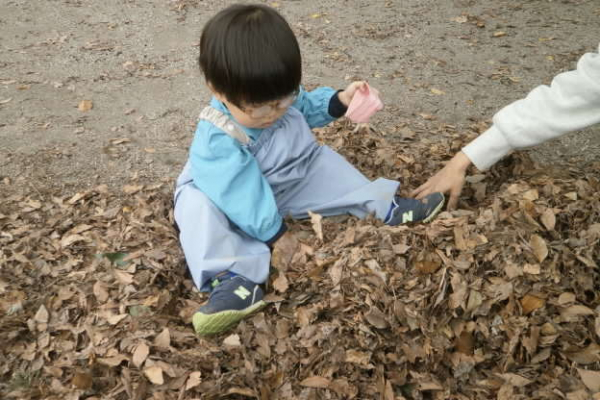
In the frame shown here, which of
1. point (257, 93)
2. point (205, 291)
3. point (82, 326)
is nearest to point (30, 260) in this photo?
point (82, 326)

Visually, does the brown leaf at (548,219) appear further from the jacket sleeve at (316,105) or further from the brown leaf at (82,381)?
the brown leaf at (82,381)

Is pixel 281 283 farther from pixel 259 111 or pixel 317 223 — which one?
pixel 259 111

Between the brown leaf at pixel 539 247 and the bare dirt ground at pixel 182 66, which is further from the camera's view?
the bare dirt ground at pixel 182 66

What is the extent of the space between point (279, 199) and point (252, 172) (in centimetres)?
36

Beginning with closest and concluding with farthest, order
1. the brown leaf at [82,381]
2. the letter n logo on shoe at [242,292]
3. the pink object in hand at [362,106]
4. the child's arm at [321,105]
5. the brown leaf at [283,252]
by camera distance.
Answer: the brown leaf at [82,381] → the letter n logo on shoe at [242,292] → the brown leaf at [283,252] → the pink object in hand at [362,106] → the child's arm at [321,105]

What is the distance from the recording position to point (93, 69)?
467cm

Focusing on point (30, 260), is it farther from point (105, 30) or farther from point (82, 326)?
point (105, 30)

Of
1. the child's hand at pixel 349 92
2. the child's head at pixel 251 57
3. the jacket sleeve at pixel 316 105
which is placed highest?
the child's head at pixel 251 57

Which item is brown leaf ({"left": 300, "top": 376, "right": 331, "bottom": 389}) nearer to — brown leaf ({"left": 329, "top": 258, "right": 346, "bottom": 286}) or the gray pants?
brown leaf ({"left": 329, "top": 258, "right": 346, "bottom": 286})

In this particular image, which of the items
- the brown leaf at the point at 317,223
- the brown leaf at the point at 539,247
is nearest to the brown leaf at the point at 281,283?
the brown leaf at the point at 317,223

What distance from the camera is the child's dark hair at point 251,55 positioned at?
2.12 metres

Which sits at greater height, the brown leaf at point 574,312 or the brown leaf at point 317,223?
the brown leaf at point 574,312

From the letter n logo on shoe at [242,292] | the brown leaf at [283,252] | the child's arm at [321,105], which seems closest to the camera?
the letter n logo on shoe at [242,292]

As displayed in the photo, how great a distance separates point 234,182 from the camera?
2.40 metres
